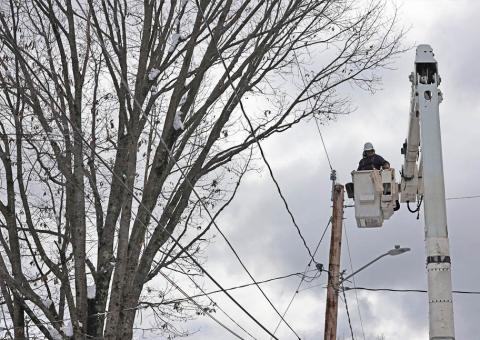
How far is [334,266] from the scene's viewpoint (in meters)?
12.2

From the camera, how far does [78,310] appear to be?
11.3 metres

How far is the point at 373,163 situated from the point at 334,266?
188cm

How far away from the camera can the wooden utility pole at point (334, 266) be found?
1173cm

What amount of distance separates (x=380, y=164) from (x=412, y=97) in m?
2.17

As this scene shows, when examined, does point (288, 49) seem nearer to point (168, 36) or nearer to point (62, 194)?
point (168, 36)

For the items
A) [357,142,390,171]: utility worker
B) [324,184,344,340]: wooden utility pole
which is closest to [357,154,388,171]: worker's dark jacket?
[357,142,390,171]: utility worker

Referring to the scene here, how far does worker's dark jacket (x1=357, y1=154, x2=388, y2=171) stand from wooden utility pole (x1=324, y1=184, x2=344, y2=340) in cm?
146

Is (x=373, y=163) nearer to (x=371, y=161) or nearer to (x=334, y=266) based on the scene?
(x=371, y=161)

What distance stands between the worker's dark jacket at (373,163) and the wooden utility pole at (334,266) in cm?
146

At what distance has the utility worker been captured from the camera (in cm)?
1135

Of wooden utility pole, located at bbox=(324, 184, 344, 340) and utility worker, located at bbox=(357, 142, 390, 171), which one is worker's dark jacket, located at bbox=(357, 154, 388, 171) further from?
wooden utility pole, located at bbox=(324, 184, 344, 340)

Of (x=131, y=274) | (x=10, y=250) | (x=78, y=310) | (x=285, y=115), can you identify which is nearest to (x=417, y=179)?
(x=285, y=115)

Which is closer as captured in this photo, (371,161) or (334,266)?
(371,161)

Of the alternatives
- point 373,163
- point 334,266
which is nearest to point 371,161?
point 373,163
